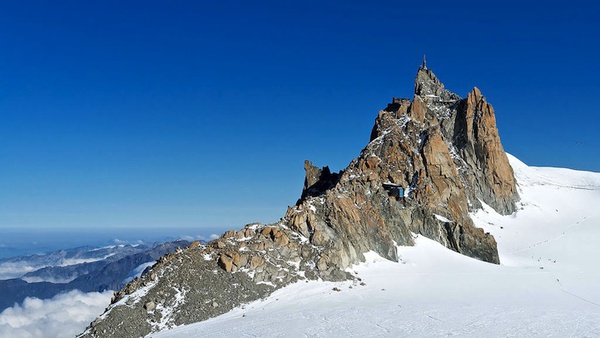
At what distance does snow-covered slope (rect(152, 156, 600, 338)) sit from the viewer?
3341 centimetres

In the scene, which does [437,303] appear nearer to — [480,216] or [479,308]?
[479,308]

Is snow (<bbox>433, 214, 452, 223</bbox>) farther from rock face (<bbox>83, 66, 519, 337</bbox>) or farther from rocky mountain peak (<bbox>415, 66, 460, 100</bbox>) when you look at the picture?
rocky mountain peak (<bbox>415, 66, 460, 100</bbox>)

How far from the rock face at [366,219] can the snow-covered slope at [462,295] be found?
2.04 metres

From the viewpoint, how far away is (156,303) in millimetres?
37594

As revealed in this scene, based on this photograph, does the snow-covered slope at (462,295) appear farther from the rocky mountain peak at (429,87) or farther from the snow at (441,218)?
the rocky mountain peak at (429,87)

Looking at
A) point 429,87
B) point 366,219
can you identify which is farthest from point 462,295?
point 429,87

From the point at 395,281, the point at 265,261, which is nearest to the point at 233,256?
the point at 265,261

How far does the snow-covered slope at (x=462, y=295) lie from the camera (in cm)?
3341

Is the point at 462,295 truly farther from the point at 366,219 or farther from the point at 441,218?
the point at 441,218

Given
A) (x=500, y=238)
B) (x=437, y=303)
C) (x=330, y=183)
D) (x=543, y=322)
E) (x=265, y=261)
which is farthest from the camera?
(x=330, y=183)

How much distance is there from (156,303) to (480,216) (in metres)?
50.6

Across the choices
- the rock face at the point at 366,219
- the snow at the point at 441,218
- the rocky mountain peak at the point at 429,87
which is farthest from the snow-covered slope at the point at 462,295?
the rocky mountain peak at the point at 429,87

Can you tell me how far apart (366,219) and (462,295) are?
14282mm

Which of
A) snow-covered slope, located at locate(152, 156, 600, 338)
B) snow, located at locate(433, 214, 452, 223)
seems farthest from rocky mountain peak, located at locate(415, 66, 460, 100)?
snow, located at locate(433, 214, 452, 223)
